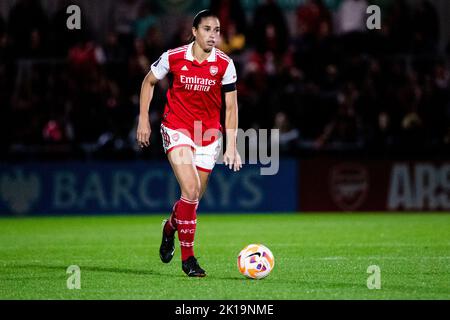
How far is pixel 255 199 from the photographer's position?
18594 mm

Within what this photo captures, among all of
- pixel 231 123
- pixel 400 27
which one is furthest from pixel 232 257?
pixel 400 27

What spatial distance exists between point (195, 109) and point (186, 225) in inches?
45.3

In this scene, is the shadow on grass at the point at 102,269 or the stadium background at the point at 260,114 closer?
the shadow on grass at the point at 102,269

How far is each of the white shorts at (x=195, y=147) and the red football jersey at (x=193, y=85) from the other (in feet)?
0.18

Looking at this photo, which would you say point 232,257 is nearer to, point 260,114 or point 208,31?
point 208,31

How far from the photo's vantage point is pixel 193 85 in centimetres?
920

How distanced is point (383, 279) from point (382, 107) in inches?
405

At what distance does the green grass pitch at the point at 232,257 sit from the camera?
7797 millimetres

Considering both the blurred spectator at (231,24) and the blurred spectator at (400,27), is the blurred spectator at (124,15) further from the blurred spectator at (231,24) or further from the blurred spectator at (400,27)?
the blurred spectator at (400,27)

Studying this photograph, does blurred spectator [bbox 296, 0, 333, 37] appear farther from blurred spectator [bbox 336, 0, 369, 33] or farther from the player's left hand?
the player's left hand

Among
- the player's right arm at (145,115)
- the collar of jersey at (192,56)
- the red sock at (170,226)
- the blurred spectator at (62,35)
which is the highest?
the blurred spectator at (62,35)

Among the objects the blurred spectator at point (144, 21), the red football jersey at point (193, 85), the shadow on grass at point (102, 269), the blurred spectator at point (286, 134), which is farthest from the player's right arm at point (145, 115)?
the blurred spectator at point (144, 21)

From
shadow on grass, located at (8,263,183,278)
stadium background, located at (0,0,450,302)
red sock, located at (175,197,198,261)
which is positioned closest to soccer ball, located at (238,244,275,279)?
red sock, located at (175,197,198,261)

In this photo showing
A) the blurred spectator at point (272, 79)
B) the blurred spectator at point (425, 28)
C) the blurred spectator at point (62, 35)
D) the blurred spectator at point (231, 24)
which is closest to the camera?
the blurred spectator at point (272, 79)
